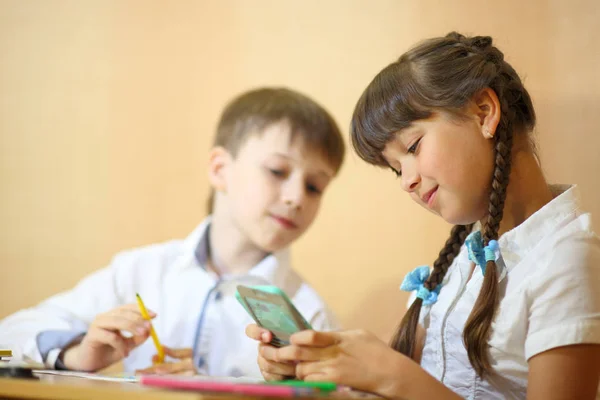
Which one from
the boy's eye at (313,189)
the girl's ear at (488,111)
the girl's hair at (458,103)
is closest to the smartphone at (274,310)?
the girl's hair at (458,103)

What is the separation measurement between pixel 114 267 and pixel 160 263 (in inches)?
3.9

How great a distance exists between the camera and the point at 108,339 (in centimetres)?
112

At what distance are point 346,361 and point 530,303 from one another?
24 centimetres

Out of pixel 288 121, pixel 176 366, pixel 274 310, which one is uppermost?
pixel 288 121

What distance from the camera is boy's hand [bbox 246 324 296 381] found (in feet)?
2.77

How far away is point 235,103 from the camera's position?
4.90ft

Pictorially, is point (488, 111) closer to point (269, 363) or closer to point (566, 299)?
point (566, 299)

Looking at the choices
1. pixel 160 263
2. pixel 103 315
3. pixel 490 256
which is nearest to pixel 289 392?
pixel 490 256

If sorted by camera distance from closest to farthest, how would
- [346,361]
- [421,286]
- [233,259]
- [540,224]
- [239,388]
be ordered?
[239,388] < [346,361] < [540,224] < [421,286] < [233,259]

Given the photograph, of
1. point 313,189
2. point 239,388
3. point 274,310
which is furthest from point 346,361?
point 313,189

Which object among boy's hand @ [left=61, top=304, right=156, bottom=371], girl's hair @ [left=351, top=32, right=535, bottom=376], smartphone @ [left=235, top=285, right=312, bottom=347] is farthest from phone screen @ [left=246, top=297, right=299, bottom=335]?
boy's hand @ [left=61, top=304, right=156, bottom=371]

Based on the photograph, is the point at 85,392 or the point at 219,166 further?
the point at 219,166

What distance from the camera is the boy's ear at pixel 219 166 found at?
145cm

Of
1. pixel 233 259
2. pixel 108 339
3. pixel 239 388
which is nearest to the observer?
pixel 239 388
